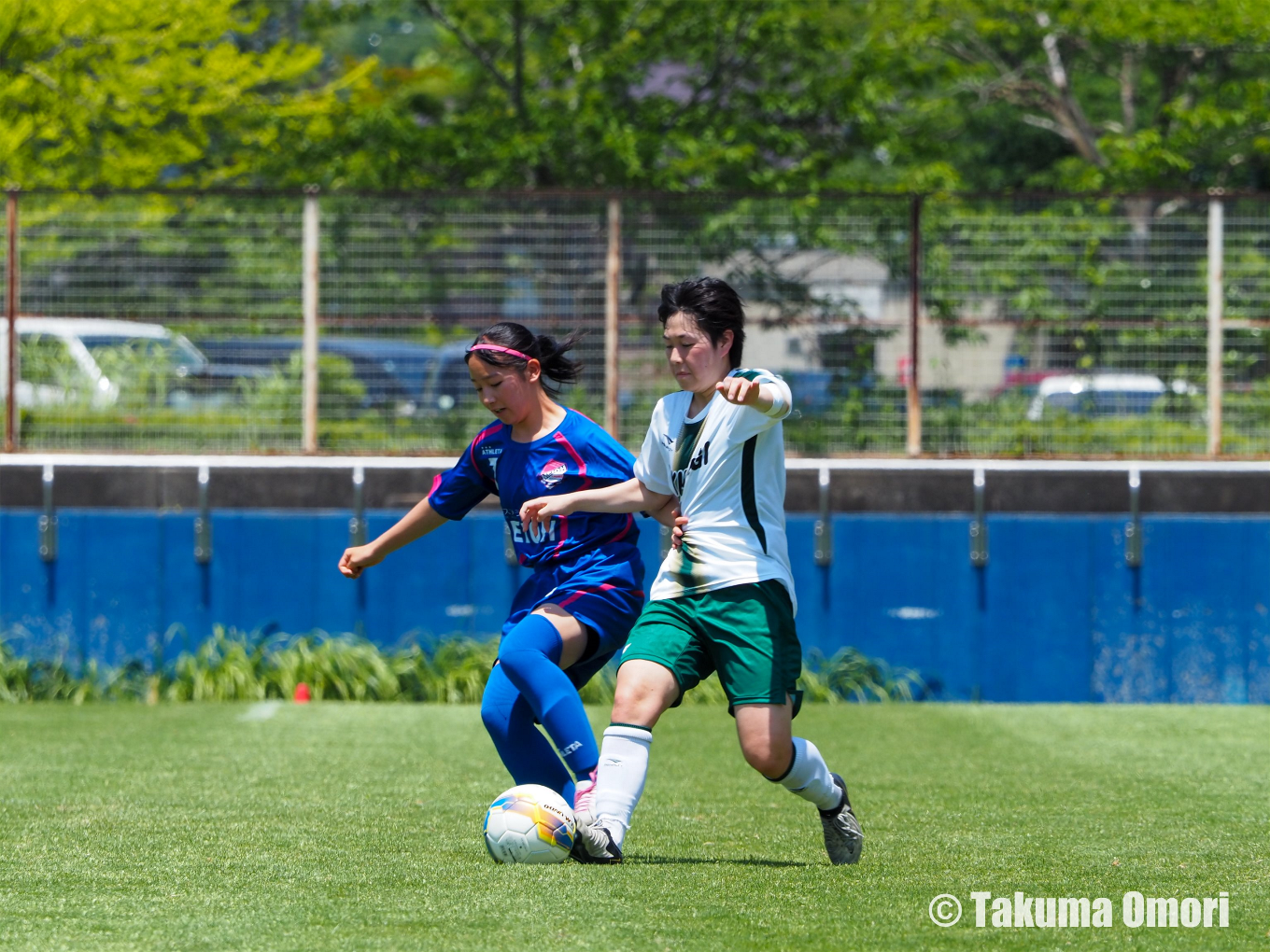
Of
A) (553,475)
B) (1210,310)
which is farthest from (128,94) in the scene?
(553,475)

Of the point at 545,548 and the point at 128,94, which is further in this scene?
the point at 128,94

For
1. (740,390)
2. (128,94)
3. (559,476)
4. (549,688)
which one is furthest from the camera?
(128,94)

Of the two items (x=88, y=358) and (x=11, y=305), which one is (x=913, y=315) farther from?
(x=11, y=305)

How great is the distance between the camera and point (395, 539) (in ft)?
19.8

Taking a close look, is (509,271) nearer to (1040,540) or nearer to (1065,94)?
(1040,540)

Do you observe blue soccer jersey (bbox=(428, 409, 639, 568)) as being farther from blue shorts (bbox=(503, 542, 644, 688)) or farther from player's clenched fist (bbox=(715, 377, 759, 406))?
player's clenched fist (bbox=(715, 377, 759, 406))

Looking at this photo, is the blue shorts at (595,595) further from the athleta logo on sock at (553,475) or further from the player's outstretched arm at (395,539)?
the player's outstretched arm at (395,539)

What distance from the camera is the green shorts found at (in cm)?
517

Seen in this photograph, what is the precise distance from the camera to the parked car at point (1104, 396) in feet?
42.2

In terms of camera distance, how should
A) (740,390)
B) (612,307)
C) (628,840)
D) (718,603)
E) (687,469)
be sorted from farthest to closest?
(612,307) → (628,840) → (687,469) → (718,603) → (740,390)

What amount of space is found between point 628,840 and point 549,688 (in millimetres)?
845

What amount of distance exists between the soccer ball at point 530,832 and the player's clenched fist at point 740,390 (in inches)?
57.0

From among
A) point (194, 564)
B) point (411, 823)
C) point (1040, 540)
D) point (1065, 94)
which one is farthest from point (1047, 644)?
point (1065, 94)

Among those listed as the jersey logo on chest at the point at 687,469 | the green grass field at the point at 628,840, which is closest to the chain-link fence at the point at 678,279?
the green grass field at the point at 628,840
